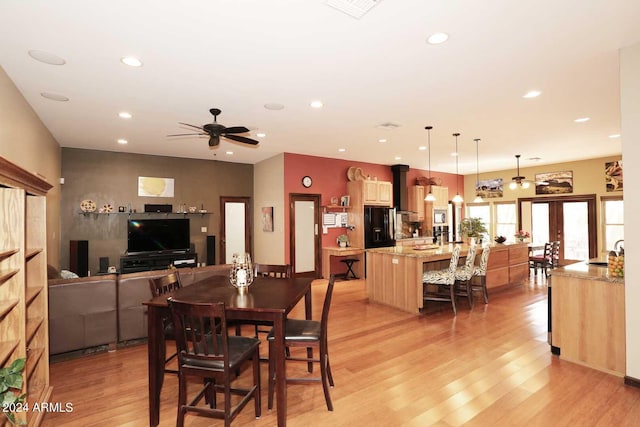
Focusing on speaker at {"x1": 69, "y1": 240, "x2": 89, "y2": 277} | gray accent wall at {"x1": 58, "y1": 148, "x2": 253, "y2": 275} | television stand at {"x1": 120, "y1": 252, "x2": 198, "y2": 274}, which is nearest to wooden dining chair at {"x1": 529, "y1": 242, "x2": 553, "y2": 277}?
gray accent wall at {"x1": 58, "y1": 148, "x2": 253, "y2": 275}

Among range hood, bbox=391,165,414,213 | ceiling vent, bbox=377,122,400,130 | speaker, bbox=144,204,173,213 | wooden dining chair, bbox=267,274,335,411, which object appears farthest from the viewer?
range hood, bbox=391,165,414,213

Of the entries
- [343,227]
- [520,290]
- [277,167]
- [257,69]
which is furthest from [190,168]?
[520,290]

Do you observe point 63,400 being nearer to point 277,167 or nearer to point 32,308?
point 32,308

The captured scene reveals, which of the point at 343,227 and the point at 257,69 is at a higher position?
the point at 257,69

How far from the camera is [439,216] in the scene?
1004 cm

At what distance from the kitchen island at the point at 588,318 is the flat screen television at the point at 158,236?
22.5 ft

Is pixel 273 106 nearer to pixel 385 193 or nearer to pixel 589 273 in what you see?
pixel 589 273

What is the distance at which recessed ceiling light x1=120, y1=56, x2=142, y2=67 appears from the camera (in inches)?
117

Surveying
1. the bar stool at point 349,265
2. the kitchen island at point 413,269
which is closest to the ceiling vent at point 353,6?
the kitchen island at point 413,269

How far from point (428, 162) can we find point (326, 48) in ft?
21.6

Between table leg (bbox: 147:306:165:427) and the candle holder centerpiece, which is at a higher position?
the candle holder centerpiece

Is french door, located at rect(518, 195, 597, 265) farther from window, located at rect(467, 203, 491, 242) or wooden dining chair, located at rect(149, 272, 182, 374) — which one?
wooden dining chair, located at rect(149, 272, 182, 374)

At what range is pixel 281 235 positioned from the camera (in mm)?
7273

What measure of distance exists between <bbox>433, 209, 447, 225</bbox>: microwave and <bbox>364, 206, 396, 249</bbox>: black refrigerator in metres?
2.15
